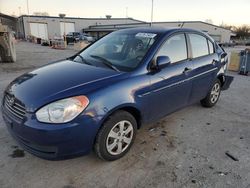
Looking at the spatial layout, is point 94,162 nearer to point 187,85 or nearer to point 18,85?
point 18,85

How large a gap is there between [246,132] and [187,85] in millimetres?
1285

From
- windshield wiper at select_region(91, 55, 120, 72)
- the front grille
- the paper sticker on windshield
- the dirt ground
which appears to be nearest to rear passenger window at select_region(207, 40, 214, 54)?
the dirt ground

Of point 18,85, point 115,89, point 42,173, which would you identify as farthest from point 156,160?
point 18,85

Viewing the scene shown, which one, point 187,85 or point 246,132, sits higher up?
point 187,85

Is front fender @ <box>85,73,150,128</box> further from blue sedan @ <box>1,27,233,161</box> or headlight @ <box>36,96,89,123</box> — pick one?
headlight @ <box>36,96,89,123</box>

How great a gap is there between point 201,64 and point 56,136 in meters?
2.87

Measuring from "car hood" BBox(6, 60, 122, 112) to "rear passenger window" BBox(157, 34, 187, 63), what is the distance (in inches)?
36.6

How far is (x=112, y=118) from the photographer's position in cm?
266

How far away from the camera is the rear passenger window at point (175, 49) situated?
3367 millimetres

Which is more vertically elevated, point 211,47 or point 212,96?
point 211,47

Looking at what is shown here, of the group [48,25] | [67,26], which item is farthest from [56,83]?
[67,26]

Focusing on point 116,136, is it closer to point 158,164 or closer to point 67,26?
point 158,164

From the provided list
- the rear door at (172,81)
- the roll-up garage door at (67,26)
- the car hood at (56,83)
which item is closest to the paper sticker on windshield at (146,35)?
the rear door at (172,81)

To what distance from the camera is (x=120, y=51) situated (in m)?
3.45
